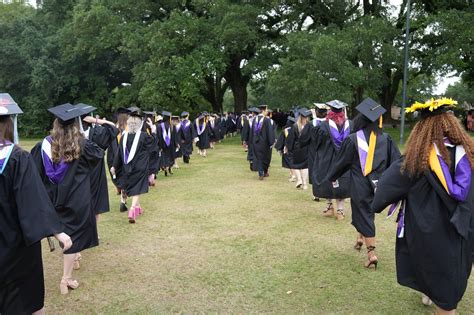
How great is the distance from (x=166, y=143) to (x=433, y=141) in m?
9.84

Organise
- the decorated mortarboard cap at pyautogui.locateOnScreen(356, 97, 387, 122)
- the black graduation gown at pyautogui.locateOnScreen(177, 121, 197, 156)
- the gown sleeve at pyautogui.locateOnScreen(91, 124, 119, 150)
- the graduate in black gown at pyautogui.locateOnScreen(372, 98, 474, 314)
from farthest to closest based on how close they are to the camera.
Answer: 1. the black graduation gown at pyautogui.locateOnScreen(177, 121, 197, 156)
2. the gown sleeve at pyautogui.locateOnScreen(91, 124, 119, 150)
3. the decorated mortarboard cap at pyautogui.locateOnScreen(356, 97, 387, 122)
4. the graduate in black gown at pyautogui.locateOnScreen(372, 98, 474, 314)

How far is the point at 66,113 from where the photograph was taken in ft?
14.4

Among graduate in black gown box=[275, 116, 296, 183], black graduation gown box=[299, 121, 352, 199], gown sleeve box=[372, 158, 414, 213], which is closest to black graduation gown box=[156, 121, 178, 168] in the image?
graduate in black gown box=[275, 116, 296, 183]

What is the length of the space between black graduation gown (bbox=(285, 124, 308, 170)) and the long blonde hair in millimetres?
3763

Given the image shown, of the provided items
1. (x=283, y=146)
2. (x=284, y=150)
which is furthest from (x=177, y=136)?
(x=284, y=150)

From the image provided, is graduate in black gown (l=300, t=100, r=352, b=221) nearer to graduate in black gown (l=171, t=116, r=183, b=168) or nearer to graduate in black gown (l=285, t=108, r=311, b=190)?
graduate in black gown (l=285, t=108, r=311, b=190)

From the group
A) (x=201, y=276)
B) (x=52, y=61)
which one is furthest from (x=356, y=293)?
(x=52, y=61)

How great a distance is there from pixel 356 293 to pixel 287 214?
3295mm

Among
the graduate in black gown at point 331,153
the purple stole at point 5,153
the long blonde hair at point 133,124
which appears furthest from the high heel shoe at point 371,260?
the long blonde hair at point 133,124

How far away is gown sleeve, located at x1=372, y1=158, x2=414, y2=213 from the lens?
3.26m

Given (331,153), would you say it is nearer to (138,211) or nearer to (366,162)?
(366,162)

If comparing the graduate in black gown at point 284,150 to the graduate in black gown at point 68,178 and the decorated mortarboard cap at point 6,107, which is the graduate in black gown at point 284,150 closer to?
the graduate in black gown at point 68,178

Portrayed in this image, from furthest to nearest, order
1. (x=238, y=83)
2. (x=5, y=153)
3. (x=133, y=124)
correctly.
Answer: (x=238, y=83), (x=133, y=124), (x=5, y=153)

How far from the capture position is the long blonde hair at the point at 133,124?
7.35m
